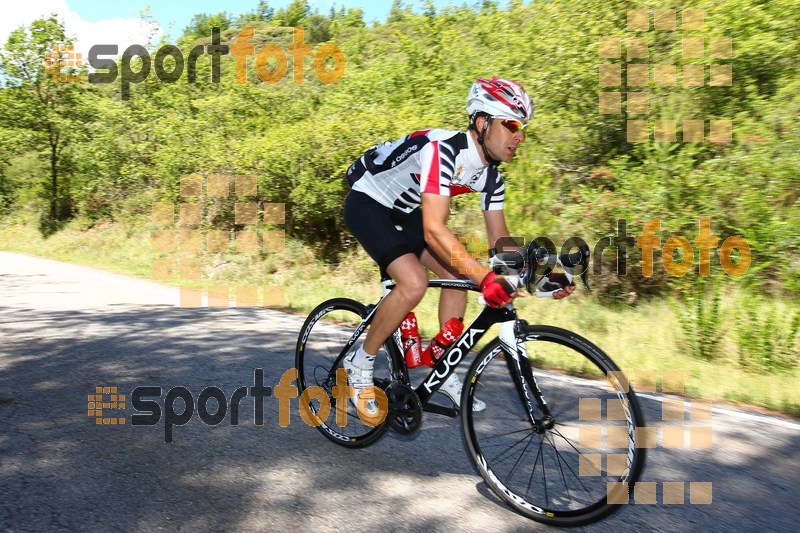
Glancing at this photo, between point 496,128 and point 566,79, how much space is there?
896 cm

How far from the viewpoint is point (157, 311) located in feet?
27.1

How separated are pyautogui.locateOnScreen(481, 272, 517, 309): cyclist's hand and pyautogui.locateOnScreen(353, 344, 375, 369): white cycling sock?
3.46ft

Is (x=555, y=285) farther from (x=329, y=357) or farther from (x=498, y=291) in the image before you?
(x=329, y=357)

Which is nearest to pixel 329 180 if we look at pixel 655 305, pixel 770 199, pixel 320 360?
pixel 655 305

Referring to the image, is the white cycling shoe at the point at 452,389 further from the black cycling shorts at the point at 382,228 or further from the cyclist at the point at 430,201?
the black cycling shorts at the point at 382,228

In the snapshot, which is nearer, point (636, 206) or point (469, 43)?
point (636, 206)

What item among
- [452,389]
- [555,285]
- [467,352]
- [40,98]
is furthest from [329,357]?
[40,98]

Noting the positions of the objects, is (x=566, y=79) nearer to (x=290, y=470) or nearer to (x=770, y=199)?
(x=770, y=199)

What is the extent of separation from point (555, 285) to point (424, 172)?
34.9 inches

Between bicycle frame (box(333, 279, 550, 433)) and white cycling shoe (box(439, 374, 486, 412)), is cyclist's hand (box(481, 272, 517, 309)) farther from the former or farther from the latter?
white cycling shoe (box(439, 374, 486, 412))

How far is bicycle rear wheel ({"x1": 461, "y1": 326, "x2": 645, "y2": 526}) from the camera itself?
269 cm

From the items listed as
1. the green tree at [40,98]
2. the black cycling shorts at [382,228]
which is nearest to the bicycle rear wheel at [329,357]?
the black cycling shorts at [382,228]

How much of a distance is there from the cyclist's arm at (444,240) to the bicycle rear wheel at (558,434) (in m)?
0.37

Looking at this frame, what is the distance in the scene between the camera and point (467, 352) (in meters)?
3.23
